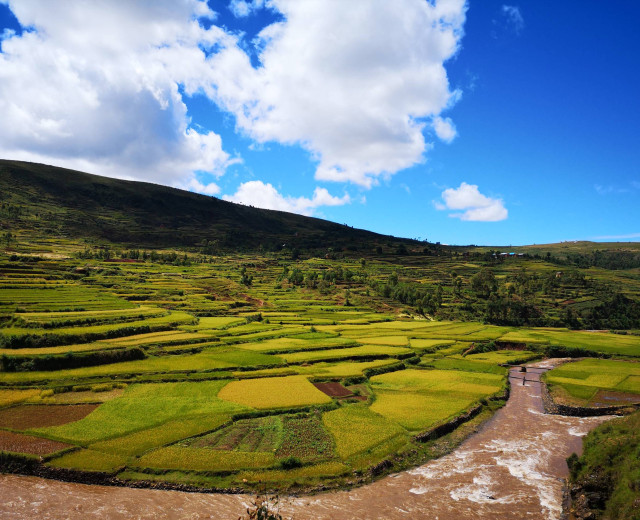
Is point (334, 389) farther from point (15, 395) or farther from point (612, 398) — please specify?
point (612, 398)

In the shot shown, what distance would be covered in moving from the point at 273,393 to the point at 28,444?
65.4 ft

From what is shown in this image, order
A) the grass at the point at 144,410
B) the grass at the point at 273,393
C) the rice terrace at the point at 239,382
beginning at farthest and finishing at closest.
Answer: the grass at the point at 273,393, the grass at the point at 144,410, the rice terrace at the point at 239,382

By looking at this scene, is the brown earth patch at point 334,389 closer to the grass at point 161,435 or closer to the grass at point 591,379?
the grass at point 161,435

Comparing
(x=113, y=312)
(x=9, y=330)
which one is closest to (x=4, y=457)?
(x=9, y=330)

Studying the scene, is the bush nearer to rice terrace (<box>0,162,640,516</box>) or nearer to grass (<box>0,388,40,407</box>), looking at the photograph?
rice terrace (<box>0,162,640,516</box>)

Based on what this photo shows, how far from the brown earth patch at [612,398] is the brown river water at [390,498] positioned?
50.7 ft

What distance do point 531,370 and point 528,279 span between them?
11634 cm

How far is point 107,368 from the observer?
148ft

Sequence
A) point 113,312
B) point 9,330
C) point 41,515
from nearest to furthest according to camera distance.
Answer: point 41,515, point 9,330, point 113,312

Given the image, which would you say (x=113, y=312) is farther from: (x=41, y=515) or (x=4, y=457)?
(x=41, y=515)

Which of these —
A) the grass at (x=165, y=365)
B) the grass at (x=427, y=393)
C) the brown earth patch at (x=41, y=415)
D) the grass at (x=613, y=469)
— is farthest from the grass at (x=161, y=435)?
the grass at (x=613, y=469)

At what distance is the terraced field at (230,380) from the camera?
88.3ft

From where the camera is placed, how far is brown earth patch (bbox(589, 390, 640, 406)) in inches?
1645

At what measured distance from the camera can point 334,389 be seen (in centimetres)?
4359
